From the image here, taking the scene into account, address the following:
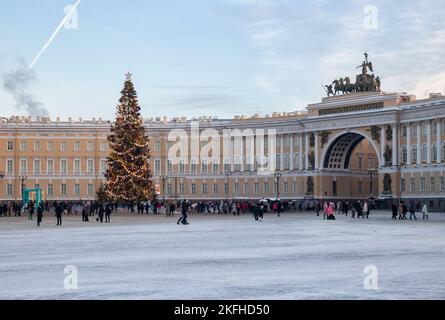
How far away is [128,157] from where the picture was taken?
71000mm

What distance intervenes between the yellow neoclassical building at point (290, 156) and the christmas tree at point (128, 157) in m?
22.3

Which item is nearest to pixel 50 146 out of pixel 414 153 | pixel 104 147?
pixel 104 147

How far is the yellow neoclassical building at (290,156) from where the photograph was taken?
8437 cm

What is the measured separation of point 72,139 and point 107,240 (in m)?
79.5

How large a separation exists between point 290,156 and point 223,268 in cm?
8116

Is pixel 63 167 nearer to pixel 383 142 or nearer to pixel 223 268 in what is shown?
pixel 383 142

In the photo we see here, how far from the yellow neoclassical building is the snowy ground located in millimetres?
56317

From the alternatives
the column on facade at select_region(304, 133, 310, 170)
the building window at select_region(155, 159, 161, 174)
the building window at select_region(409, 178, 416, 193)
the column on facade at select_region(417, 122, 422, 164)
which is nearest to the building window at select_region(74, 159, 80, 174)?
the building window at select_region(155, 159, 161, 174)

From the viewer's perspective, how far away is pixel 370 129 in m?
88.8

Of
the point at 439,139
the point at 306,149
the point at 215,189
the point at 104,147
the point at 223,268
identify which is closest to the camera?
the point at 223,268
